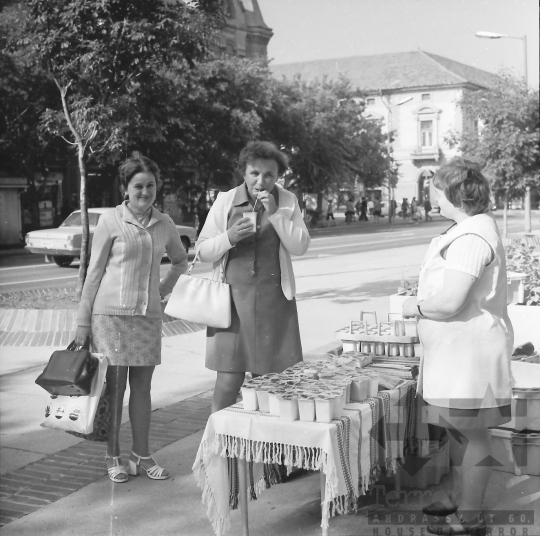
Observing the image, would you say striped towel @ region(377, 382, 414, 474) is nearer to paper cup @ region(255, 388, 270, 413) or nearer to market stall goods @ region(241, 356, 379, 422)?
market stall goods @ region(241, 356, 379, 422)

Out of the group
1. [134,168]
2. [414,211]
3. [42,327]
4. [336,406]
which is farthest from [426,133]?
[336,406]

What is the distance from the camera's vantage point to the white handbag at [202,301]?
12.8 ft

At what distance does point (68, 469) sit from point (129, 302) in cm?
103

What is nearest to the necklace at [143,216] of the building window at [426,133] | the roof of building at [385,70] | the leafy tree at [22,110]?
the leafy tree at [22,110]

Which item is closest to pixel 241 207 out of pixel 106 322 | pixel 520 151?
pixel 106 322

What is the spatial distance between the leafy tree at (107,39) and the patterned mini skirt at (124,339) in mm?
5582

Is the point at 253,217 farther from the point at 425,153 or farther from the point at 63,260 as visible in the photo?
the point at 425,153

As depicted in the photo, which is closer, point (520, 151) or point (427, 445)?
point (427, 445)

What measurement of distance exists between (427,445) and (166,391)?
104 inches

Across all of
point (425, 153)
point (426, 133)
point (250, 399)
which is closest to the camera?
point (250, 399)

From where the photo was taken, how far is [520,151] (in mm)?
18375

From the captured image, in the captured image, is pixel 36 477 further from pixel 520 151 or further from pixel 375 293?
pixel 520 151

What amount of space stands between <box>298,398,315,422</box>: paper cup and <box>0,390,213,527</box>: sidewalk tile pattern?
4.83 feet

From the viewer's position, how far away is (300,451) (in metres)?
3.16
